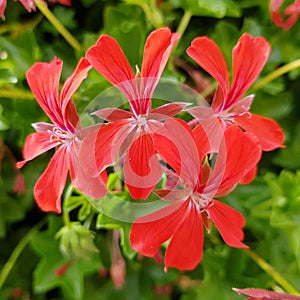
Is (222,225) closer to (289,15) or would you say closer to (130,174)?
(130,174)

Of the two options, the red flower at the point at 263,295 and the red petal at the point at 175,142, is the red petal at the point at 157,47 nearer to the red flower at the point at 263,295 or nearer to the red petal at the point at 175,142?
the red petal at the point at 175,142

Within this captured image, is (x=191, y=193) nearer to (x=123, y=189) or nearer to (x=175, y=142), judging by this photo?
(x=175, y=142)

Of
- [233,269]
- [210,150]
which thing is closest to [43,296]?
[233,269]

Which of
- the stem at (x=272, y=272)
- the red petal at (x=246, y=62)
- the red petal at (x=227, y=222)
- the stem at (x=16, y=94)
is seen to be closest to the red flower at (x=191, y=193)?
the red petal at (x=227, y=222)

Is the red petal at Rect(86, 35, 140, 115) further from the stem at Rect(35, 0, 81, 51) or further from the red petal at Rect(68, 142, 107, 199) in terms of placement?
the stem at Rect(35, 0, 81, 51)

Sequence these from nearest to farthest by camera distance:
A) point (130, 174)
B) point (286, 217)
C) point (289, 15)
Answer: point (130, 174), point (286, 217), point (289, 15)
